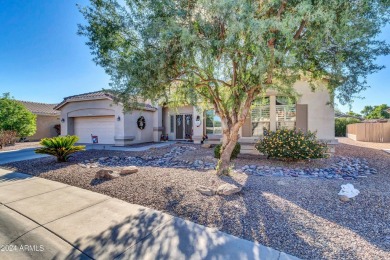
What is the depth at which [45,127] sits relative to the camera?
23.5 m

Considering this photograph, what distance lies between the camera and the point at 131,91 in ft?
20.0

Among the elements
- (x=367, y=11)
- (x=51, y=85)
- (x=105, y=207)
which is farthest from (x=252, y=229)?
(x=51, y=85)

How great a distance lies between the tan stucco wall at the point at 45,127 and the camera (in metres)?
22.8

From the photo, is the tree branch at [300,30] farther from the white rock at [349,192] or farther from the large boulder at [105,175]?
the large boulder at [105,175]

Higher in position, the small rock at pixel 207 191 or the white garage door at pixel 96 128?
the white garage door at pixel 96 128

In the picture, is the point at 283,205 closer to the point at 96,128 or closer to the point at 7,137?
the point at 96,128

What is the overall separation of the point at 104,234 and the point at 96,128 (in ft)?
51.4

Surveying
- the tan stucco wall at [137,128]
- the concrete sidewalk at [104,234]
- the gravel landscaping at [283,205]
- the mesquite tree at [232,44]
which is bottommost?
the concrete sidewalk at [104,234]

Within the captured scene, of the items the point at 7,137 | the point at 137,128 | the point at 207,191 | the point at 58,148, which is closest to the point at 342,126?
the point at 137,128

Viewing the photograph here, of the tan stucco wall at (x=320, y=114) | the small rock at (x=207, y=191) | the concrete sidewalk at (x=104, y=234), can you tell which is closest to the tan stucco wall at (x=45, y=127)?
the concrete sidewalk at (x=104, y=234)

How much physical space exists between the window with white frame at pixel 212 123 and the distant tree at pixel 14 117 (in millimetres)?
16943

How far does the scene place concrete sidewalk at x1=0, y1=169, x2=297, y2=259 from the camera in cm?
277

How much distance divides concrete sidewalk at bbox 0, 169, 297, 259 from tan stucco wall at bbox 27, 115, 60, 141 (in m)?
22.6

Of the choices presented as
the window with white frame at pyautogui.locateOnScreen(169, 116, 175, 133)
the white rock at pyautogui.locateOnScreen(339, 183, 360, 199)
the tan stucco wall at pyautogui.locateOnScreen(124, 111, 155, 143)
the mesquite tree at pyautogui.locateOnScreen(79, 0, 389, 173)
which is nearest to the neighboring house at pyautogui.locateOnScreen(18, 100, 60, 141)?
the tan stucco wall at pyautogui.locateOnScreen(124, 111, 155, 143)
